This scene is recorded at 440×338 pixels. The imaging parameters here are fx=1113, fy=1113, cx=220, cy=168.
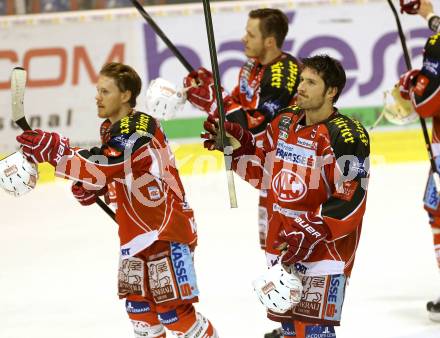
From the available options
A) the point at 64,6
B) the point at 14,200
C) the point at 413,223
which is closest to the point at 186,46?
the point at 64,6

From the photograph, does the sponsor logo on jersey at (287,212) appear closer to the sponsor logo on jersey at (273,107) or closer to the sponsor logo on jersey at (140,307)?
the sponsor logo on jersey at (140,307)

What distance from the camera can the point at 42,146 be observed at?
4324mm

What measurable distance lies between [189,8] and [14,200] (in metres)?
2.39

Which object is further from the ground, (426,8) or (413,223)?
(426,8)

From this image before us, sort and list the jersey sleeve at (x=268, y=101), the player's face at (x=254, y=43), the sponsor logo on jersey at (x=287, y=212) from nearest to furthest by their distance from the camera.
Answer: the sponsor logo on jersey at (x=287, y=212) < the jersey sleeve at (x=268, y=101) < the player's face at (x=254, y=43)

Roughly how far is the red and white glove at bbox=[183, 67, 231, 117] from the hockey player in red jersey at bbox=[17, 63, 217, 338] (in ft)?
3.21

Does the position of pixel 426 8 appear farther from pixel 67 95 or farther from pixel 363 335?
pixel 67 95

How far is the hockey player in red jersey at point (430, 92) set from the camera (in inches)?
211

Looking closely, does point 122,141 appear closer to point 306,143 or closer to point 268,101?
point 306,143

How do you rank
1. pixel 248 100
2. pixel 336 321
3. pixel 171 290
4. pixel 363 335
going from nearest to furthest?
pixel 336 321, pixel 171 290, pixel 363 335, pixel 248 100

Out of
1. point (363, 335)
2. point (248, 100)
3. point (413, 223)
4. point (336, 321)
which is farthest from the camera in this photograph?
point (413, 223)

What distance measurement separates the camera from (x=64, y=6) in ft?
31.3

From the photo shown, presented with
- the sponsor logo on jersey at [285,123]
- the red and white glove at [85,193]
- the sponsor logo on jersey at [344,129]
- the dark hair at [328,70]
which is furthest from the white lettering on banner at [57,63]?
the sponsor logo on jersey at [344,129]

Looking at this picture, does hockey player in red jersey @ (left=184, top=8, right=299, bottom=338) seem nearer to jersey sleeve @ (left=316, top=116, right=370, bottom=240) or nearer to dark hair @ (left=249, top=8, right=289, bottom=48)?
dark hair @ (left=249, top=8, right=289, bottom=48)
